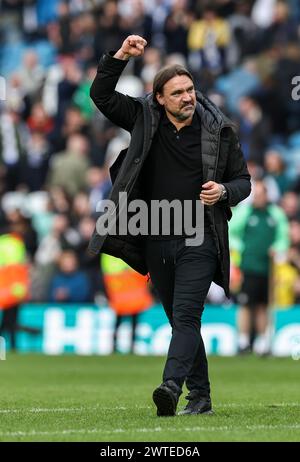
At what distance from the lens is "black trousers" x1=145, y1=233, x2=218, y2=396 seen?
27.4 feet

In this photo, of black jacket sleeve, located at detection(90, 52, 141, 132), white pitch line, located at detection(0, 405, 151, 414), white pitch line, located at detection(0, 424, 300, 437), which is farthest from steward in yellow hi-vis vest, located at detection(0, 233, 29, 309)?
white pitch line, located at detection(0, 424, 300, 437)

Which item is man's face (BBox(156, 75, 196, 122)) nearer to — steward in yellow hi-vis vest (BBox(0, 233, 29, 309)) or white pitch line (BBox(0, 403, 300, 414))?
white pitch line (BBox(0, 403, 300, 414))

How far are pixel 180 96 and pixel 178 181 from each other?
→ 0.57 meters

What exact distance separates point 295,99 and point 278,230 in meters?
4.97

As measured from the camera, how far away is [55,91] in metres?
24.7

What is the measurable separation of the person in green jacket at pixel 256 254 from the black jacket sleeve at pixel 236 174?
28.1ft

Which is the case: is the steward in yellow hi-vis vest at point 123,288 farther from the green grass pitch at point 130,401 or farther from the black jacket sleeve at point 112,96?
the black jacket sleeve at point 112,96

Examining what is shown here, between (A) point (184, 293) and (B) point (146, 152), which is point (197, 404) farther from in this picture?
(B) point (146, 152)

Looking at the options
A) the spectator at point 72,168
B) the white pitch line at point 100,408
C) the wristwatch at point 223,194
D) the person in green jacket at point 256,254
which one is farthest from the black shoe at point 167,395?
the spectator at point 72,168

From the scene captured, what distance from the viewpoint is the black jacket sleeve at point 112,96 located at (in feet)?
27.5

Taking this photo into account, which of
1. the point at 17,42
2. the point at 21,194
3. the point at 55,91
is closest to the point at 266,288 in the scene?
the point at 21,194

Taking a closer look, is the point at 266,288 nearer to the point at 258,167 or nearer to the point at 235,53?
the point at 258,167

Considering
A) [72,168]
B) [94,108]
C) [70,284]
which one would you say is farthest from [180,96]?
[94,108]

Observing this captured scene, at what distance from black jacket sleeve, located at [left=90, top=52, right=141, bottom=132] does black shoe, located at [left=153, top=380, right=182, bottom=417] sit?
69.8 inches
